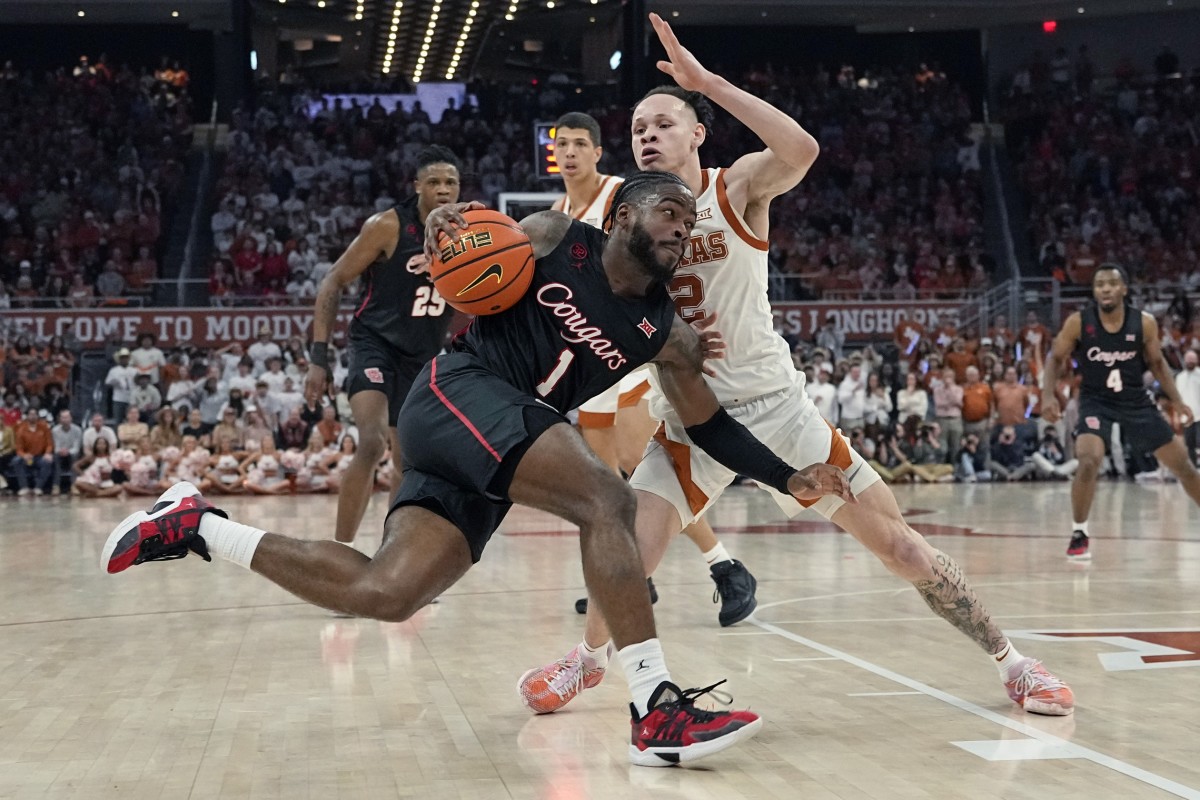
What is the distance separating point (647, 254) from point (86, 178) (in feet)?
77.9

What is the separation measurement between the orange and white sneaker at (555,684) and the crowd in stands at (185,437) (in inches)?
472

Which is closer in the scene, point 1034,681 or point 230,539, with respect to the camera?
point 230,539

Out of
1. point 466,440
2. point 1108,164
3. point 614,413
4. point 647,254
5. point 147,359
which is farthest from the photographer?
point 1108,164

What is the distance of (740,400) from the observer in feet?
15.1

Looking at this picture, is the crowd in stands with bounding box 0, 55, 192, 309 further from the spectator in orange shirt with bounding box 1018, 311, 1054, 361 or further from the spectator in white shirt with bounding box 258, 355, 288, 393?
the spectator in orange shirt with bounding box 1018, 311, 1054, 361

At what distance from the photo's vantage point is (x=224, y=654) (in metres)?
5.35

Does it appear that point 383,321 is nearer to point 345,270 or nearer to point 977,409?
point 345,270

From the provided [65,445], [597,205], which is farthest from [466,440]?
[65,445]

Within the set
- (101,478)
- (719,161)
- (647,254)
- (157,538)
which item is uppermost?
(719,161)

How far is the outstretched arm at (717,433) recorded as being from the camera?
13.0 ft

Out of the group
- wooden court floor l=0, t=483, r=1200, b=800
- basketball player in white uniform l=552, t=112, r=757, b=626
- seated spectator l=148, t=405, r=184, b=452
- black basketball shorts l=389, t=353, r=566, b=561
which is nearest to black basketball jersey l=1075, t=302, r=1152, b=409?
wooden court floor l=0, t=483, r=1200, b=800

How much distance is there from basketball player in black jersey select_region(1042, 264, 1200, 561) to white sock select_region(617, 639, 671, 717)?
6.20 m

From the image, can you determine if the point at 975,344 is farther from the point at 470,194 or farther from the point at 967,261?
the point at 470,194

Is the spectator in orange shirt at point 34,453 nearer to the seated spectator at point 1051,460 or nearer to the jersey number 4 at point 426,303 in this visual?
the jersey number 4 at point 426,303
